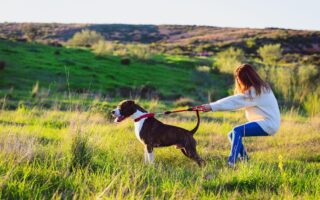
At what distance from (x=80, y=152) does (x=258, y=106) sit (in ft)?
10.2

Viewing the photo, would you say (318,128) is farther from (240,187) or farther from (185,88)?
(185,88)

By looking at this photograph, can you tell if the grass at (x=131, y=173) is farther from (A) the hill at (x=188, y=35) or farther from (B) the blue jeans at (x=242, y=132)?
(A) the hill at (x=188, y=35)

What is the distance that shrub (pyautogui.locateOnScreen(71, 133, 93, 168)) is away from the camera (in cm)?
670

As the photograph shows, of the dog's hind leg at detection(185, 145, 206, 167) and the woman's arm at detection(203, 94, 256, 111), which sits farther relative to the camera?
the woman's arm at detection(203, 94, 256, 111)

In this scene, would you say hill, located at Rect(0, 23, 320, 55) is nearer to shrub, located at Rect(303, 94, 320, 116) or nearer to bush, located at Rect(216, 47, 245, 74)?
bush, located at Rect(216, 47, 245, 74)

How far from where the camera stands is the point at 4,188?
5.05 metres

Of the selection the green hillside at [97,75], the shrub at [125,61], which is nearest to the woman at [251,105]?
the green hillside at [97,75]

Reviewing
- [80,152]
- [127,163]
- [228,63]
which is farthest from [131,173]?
[228,63]

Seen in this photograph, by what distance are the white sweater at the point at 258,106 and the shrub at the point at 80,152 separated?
2177mm

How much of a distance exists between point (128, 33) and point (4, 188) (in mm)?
101969

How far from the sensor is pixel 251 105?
802 centimetres

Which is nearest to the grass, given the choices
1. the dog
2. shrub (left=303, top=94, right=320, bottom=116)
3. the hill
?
the dog

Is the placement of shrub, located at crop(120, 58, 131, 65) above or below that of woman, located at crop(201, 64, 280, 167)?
below

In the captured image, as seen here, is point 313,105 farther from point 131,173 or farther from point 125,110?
point 131,173
